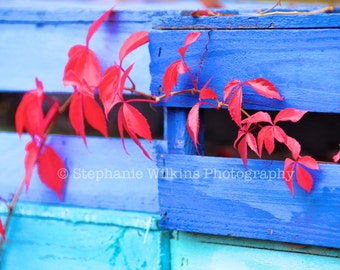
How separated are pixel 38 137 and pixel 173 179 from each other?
15.5 inches

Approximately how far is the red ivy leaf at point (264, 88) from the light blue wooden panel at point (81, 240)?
378 mm

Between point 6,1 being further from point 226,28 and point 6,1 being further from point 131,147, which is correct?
point 226,28

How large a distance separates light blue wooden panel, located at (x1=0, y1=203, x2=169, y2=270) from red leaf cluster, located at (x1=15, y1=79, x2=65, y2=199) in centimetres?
8

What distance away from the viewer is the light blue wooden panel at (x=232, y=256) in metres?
0.93

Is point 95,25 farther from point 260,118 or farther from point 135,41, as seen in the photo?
point 260,118

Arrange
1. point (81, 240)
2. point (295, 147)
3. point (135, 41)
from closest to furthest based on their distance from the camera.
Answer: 1. point (295, 147)
2. point (135, 41)
3. point (81, 240)

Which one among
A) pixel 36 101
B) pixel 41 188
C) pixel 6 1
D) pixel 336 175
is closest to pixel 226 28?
pixel 336 175

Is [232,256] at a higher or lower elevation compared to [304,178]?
lower

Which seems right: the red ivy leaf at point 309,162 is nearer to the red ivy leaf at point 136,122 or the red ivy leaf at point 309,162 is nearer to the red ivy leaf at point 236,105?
the red ivy leaf at point 236,105

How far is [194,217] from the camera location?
964 mm

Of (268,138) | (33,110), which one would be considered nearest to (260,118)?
(268,138)

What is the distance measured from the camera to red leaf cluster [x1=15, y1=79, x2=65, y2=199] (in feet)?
3.44

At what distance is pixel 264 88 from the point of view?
857 mm

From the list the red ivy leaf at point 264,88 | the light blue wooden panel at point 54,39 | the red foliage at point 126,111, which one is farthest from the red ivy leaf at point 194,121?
the light blue wooden panel at point 54,39
